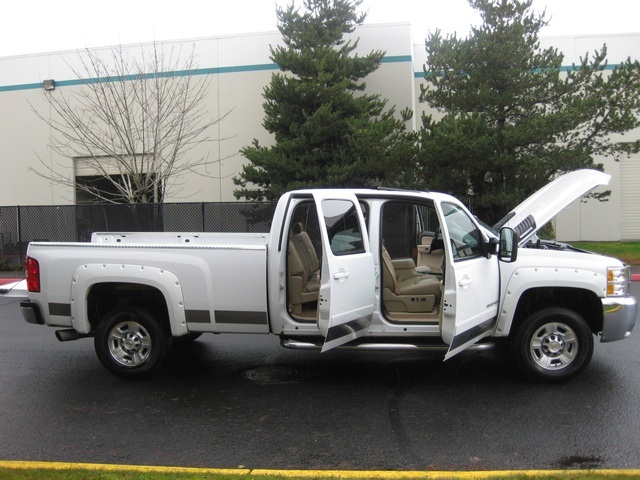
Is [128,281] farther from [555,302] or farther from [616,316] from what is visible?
[616,316]

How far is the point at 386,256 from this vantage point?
639cm

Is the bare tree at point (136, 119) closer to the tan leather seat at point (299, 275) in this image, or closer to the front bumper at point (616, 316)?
the tan leather seat at point (299, 275)

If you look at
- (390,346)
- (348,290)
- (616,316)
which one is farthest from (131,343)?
(616,316)

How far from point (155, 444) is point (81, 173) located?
2164 cm

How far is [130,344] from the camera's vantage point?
6.58 m

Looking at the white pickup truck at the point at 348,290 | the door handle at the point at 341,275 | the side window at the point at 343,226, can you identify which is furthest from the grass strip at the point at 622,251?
the door handle at the point at 341,275

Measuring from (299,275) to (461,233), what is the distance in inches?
65.9

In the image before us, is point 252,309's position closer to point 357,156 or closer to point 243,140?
point 357,156

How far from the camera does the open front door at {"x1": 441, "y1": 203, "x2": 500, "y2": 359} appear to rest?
17.8 feet

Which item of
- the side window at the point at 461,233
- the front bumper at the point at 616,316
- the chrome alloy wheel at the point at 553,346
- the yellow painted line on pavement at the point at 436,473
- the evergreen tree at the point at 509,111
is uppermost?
the evergreen tree at the point at 509,111

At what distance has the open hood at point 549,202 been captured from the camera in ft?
21.2

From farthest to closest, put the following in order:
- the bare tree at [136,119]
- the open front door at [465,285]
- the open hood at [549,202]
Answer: the bare tree at [136,119] < the open hood at [549,202] < the open front door at [465,285]

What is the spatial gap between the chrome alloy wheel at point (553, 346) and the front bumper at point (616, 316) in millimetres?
341

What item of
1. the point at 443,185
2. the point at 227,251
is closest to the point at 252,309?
the point at 227,251
